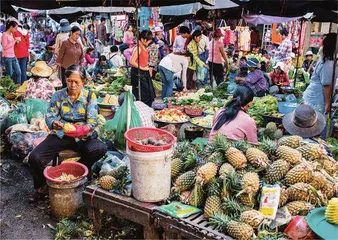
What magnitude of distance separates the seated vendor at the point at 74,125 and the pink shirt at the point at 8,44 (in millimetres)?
6824

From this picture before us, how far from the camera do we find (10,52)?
10.4 metres

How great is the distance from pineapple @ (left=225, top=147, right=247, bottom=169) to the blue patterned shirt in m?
1.78

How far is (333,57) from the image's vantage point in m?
5.39

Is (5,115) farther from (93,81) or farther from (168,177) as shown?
(93,81)

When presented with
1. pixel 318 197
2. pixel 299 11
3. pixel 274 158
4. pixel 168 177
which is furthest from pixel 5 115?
pixel 299 11

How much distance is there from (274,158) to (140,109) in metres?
2.48

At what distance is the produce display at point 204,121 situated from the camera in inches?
237

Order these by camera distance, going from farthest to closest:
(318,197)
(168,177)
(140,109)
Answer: (140,109), (168,177), (318,197)

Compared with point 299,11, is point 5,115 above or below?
below

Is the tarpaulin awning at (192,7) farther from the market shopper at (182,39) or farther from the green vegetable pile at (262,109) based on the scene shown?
the green vegetable pile at (262,109)

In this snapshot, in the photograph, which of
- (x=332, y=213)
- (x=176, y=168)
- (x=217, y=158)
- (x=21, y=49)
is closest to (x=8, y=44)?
(x=21, y=49)

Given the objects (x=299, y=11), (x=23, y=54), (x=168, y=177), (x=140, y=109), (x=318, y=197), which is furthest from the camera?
(x=23, y=54)

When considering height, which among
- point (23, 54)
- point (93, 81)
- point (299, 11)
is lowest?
point (93, 81)

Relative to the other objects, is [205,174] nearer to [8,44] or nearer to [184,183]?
[184,183]
